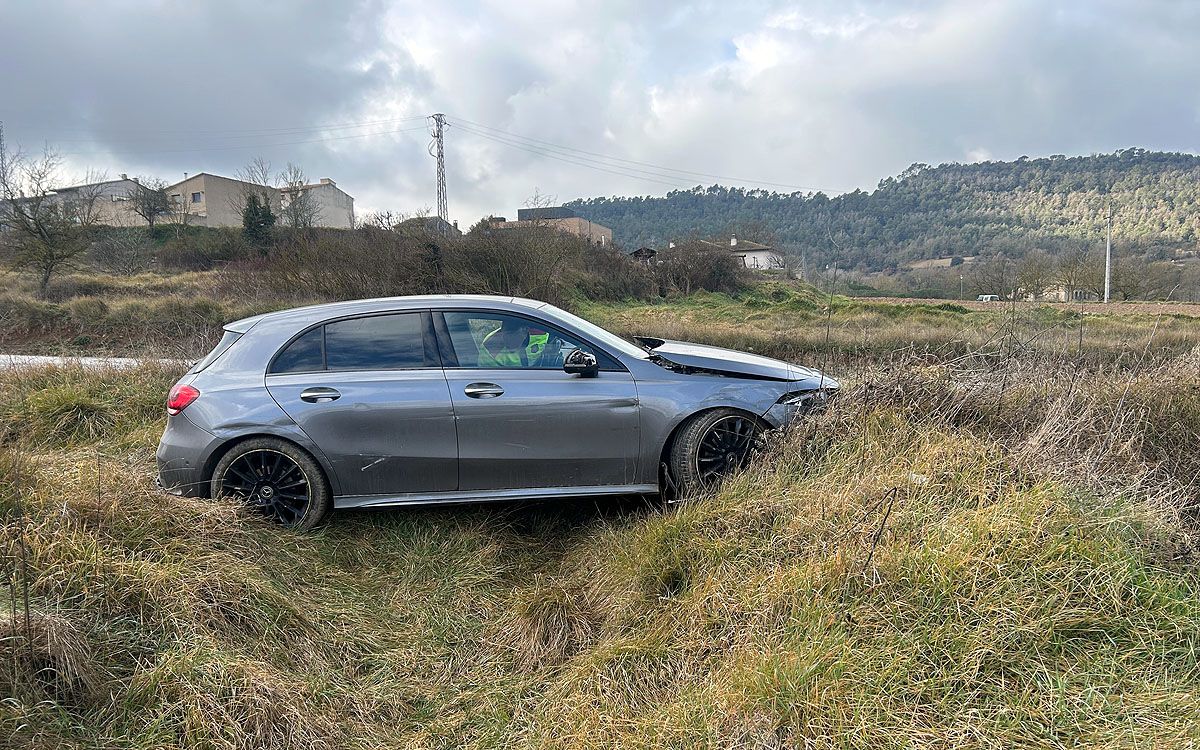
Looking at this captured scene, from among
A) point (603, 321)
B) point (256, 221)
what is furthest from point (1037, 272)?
point (256, 221)

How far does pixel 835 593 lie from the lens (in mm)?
2756

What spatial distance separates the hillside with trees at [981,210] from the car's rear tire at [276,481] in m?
39.9

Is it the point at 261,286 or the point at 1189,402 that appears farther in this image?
the point at 261,286

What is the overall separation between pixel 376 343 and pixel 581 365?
140 centimetres

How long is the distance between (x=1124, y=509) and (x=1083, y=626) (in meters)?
0.81

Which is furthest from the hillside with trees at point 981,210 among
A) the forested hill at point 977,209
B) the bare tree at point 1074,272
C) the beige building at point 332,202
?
the beige building at point 332,202

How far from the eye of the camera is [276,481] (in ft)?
13.7

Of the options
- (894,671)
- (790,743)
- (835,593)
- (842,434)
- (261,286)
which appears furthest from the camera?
(261,286)

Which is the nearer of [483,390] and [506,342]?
[483,390]

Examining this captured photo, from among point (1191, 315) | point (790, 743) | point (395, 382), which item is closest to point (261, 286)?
point (395, 382)

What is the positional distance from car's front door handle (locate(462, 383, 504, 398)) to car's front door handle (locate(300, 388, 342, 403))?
2.74 feet

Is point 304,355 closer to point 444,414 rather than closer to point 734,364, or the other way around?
point 444,414

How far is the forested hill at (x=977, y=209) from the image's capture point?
5597cm

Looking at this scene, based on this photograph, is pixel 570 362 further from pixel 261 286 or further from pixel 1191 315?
pixel 1191 315
